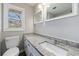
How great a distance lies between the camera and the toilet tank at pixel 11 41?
6.14ft

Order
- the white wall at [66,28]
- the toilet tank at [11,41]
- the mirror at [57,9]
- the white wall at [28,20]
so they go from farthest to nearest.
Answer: the white wall at [28,20] → the toilet tank at [11,41] → the mirror at [57,9] → the white wall at [66,28]

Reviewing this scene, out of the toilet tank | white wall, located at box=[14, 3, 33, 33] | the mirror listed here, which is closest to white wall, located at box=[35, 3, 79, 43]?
the mirror

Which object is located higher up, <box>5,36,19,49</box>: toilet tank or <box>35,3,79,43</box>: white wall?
<box>35,3,79,43</box>: white wall

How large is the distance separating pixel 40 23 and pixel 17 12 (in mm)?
585

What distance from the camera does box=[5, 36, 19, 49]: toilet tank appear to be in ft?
6.14

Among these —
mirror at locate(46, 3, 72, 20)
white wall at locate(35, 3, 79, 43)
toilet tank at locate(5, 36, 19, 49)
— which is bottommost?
toilet tank at locate(5, 36, 19, 49)

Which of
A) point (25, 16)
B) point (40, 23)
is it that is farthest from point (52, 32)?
point (25, 16)

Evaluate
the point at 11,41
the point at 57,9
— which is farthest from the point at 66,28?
the point at 11,41

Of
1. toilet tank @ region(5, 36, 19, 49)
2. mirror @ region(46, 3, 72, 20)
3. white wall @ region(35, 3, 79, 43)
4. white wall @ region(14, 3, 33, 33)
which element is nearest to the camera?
white wall @ region(35, 3, 79, 43)

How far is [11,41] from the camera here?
1.91 meters

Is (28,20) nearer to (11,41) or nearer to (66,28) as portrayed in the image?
(11,41)

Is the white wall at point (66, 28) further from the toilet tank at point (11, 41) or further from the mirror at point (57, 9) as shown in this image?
the toilet tank at point (11, 41)

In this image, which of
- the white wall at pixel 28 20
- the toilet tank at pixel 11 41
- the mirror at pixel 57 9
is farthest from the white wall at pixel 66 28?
the toilet tank at pixel 11 41

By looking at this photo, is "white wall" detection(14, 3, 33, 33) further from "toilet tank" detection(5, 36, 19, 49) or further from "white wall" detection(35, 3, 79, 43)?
"white wall" detection(35, 3, 79, 43)
